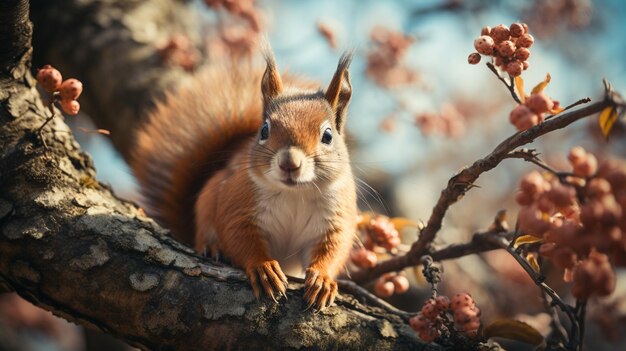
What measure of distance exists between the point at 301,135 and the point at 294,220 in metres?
0.45

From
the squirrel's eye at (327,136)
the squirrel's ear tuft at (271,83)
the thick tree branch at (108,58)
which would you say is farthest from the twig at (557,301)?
the thick tree branch at (108,58)

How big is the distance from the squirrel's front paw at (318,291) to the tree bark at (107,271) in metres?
0.04

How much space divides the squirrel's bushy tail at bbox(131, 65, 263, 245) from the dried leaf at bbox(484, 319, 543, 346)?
65.7 inches

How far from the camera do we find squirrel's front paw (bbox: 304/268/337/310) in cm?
190

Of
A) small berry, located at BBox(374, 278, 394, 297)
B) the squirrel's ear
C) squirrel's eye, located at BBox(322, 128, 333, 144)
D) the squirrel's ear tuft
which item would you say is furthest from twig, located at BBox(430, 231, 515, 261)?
the squirrel's ear tuft

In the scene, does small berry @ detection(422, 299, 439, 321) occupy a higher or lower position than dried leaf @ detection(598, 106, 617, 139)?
lower

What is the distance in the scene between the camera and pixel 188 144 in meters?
2.91

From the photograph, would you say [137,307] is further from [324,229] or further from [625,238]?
[625,238]

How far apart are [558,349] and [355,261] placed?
0.89 m

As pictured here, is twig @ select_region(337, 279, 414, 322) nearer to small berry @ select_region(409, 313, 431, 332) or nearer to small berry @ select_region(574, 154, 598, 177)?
small berry @ select_region(409, 313, 431, 332)

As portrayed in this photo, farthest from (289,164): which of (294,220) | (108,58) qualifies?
(108,58)

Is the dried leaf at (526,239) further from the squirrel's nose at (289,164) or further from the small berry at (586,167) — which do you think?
the squirrel's nose at (289,164)

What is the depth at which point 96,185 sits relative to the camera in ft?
6.75

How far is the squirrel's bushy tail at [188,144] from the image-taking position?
9.50 feet
